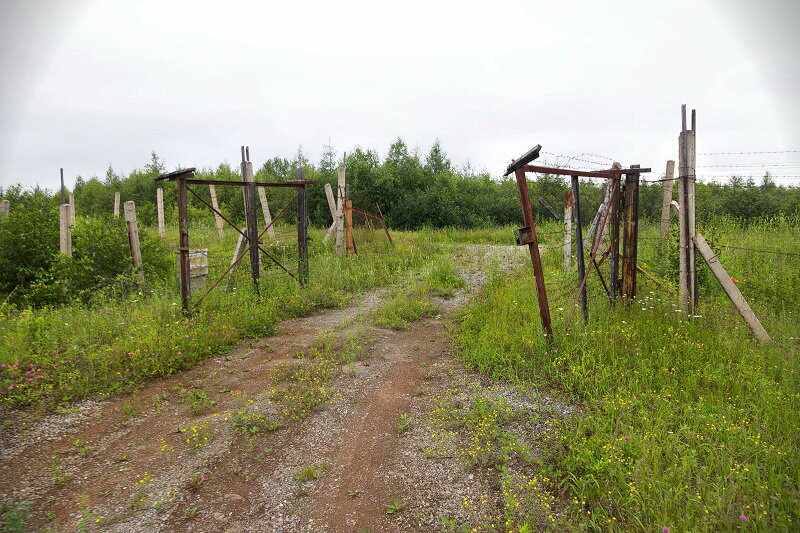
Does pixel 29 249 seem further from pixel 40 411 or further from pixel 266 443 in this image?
pixel 266 443

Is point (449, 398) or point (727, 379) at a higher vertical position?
point (727, 379)

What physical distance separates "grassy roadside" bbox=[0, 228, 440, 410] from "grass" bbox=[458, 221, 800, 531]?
377 cm

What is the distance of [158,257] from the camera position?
10.6 m

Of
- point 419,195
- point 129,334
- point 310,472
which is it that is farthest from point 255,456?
point 419,195

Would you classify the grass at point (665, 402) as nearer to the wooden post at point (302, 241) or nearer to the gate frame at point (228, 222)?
the wooden post at point (302, 241)

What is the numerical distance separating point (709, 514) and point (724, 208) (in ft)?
57.7

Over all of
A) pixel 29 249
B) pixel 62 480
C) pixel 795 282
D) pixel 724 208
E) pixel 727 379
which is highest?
pixel 724 208

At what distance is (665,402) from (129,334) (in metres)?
6.99

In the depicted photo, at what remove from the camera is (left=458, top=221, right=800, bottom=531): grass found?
3031 mm

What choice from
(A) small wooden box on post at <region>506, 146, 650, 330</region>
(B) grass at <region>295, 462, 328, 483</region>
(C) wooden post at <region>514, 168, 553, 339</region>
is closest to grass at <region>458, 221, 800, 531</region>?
(C) wooden post at <region>514, 168, 553, 339</region>

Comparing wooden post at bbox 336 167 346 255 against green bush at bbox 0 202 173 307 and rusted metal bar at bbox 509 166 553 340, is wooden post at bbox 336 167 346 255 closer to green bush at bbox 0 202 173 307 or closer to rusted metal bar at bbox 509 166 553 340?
green bush at bbox 0 202 173 307

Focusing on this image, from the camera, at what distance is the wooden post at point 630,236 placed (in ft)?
21.1

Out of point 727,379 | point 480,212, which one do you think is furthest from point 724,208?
point 727,379

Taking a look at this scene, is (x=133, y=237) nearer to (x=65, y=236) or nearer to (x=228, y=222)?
(x=65, y=236)
